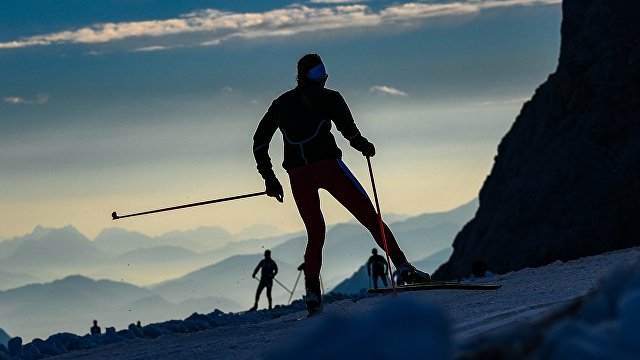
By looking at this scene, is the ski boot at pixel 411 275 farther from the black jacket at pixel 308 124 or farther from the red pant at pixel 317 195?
the black jacket at pixel 308 124

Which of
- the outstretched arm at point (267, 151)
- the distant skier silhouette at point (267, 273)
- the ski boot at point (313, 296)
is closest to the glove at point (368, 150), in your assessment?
the outstretched arm at point (267, 151)

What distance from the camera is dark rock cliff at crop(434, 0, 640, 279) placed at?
134 feet

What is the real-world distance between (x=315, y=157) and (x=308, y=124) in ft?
1.02

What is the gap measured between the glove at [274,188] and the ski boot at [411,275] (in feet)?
4.19

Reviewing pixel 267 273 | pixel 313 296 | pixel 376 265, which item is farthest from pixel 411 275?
pixel 376 265

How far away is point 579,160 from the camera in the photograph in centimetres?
4362

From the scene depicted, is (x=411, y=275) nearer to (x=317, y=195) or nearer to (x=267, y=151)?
(x=317, y=195)

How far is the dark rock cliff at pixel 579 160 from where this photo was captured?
4081cm

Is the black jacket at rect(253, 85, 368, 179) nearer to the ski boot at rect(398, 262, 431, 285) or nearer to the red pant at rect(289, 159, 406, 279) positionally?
the red pant at rect(289, 159, 406, 279)

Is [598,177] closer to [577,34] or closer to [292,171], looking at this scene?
[577,34]

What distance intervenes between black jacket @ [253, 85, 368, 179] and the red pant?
0.09 meters

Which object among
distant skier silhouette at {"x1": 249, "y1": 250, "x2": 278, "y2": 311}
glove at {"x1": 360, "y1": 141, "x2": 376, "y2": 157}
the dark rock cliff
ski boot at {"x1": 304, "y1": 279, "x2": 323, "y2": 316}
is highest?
the dark rock cliff

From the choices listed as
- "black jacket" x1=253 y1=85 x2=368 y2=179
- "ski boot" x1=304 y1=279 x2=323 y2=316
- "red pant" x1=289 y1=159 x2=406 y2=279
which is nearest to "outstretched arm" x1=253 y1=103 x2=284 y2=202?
"black jacket" x1=253 y1=85 x2=368 y2=179

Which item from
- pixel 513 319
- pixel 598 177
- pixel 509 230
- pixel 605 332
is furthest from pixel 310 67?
pixel 509 230
